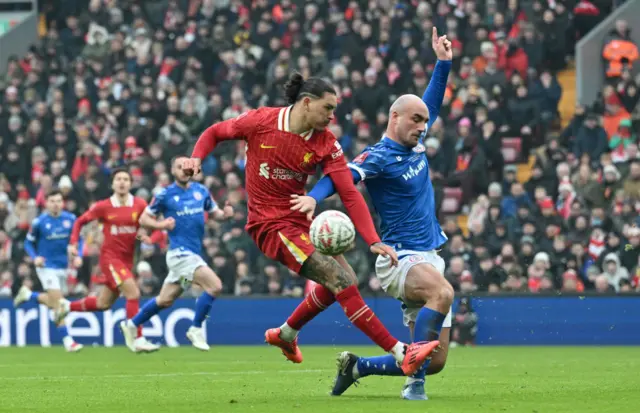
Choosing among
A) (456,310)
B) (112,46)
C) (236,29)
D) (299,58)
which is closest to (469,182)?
(456,310)

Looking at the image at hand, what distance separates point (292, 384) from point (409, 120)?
3.01 meters

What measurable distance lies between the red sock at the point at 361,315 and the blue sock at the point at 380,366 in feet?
0.62

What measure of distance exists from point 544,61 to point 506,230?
16.7 ft

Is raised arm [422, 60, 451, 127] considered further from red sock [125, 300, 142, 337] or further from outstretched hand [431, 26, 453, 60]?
red sock [125, 300, 142, 337]

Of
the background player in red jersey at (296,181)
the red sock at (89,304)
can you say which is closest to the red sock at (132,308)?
the red sock at (89,304)

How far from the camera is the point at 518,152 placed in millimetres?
23625

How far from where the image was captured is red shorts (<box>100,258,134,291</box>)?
62.1 feet

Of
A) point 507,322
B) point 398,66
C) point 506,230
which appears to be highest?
point 398,66

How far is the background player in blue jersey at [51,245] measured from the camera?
21.1m

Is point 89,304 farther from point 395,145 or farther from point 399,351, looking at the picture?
point 399,351

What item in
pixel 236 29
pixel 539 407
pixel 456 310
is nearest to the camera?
pixel 539 407

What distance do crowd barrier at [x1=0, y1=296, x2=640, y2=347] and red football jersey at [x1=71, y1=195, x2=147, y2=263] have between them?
321cm

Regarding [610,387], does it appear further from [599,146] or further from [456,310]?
[599,146]

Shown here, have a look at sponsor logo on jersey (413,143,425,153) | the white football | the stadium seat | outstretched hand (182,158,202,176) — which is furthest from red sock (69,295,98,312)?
the white football
